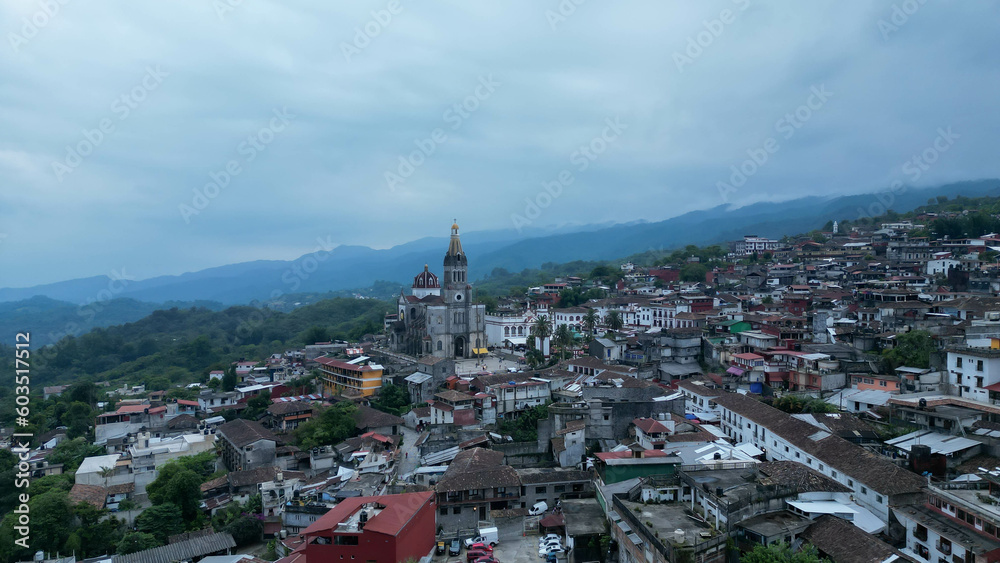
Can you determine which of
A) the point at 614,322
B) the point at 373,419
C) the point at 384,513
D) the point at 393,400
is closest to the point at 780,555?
the point at 384,513

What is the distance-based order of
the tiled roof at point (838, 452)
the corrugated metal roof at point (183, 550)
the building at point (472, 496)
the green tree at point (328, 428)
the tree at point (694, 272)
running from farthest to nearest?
the tree at point (694, 272) < the green tree at point (328, 428) < the corrugated metal roof at point (183, 550) < the building at point (472, 496) < the tiled roof at point (838, 452)

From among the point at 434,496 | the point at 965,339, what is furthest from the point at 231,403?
the point at 965,339

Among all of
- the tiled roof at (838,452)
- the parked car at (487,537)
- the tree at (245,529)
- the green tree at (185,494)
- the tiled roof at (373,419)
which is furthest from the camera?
the tiled roof at (373,419)

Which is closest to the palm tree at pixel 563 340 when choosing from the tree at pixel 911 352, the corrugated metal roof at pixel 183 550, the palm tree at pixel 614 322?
the palm tree at pixel 614 322

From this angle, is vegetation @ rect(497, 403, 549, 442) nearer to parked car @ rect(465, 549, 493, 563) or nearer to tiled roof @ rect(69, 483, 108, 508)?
parked car @ rect(465, 549, 493, 563)

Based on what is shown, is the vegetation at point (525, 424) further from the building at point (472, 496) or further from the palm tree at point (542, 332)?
the palm tree at point (542, 332)

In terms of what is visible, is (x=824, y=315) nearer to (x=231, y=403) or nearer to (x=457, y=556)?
(x=457, y=556)

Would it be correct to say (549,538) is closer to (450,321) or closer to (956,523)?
(956,523)
